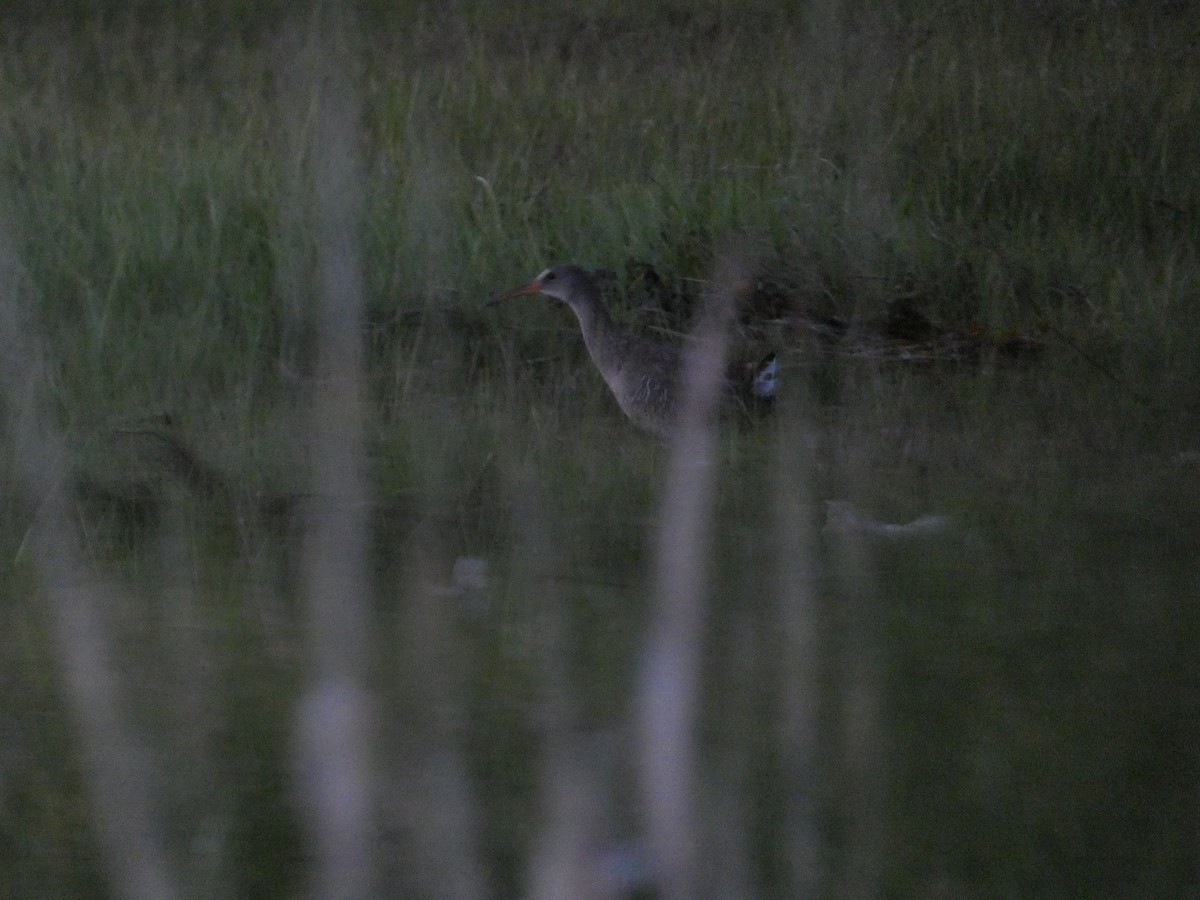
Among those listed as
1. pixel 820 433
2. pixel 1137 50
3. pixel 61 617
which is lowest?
pixel 1137 50

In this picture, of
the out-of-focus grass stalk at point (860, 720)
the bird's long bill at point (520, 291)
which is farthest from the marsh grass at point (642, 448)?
the bird's long bill at point (520, 291)

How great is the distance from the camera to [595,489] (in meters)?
5.11

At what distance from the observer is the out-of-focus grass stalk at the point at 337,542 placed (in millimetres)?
3326

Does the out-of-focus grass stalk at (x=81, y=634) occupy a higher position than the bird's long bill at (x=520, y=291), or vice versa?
the out-of-focus grass stalk at (x=81, y=634)

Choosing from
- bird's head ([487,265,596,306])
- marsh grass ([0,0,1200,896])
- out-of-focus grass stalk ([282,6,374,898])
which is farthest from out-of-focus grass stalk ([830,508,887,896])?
bird's head ([487,265,596,306])

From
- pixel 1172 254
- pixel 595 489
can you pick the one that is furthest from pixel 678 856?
pixel 1172 254

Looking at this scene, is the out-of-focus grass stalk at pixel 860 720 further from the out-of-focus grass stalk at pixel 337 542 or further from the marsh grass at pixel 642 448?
the out-of-focus grass stalk at pixel 337 542

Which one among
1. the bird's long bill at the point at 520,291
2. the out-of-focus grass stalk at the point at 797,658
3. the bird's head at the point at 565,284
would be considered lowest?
the bird's long bill at the point at 520,291

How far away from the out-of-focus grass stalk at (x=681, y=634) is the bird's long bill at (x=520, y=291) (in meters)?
0.47

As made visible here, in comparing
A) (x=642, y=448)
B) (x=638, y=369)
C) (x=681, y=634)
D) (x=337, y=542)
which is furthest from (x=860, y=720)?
(x=638, y=369)

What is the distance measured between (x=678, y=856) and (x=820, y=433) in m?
2.66

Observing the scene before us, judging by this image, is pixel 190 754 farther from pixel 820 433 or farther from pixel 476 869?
pixel 820 433

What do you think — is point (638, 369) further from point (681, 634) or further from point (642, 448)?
point (681, 634)

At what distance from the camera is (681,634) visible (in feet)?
13.8
